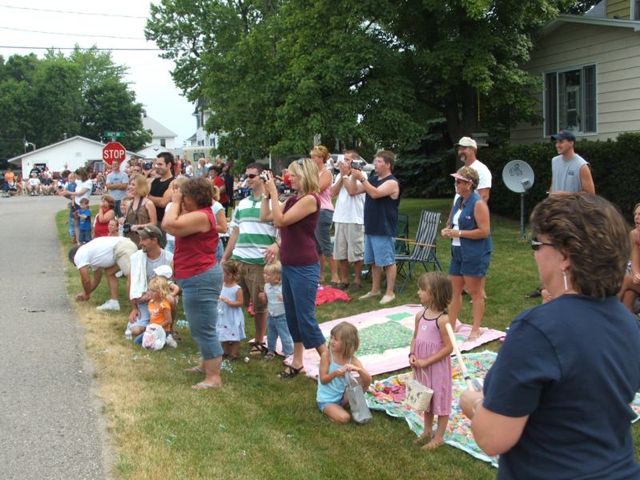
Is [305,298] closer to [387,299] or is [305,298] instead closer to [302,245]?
[302,245]

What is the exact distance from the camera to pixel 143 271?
7.39 meters

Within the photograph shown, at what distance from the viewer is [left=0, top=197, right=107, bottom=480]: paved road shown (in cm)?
424

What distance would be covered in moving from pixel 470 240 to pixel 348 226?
314 cm

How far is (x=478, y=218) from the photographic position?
6328 mm

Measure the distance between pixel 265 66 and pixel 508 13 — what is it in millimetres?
6515

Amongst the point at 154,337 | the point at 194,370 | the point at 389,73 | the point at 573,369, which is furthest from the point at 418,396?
the point at 389,73

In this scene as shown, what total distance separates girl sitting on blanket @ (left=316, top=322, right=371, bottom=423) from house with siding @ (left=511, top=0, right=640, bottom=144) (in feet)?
37.5

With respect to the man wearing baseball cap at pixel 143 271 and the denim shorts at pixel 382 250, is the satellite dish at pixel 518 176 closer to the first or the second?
the denim shorts at pixel 382 250

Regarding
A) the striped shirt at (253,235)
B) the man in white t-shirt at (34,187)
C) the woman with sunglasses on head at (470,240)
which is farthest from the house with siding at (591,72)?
the man in white t-shirt at (34,187)

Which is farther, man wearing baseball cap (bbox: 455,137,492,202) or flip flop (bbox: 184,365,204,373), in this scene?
man wearing baseball cap (bbox: 455,137,492,202)

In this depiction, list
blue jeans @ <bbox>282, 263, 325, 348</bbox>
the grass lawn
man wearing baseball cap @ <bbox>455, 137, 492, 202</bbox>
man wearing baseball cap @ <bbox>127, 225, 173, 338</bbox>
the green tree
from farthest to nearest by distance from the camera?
the green tree < man wearing baseball cap @ <bbox>455, 137, 492, 202</bbox> < man wearing baseball cap @ <bbox>127, 225, 173, 338</bbox> < blue jeans @ <bbox>282, 263, 325, 348</bbox> < the grass lawn

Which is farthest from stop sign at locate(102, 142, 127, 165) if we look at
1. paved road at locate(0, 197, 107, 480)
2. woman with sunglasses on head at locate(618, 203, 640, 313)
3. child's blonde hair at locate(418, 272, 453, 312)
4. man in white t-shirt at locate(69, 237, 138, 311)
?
child's blonde hair at locate(418, 272, 453, 312)

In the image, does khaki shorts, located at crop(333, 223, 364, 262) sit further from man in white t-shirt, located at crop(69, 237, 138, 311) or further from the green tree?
the green tree

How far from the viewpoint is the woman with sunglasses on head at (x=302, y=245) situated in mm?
5488
